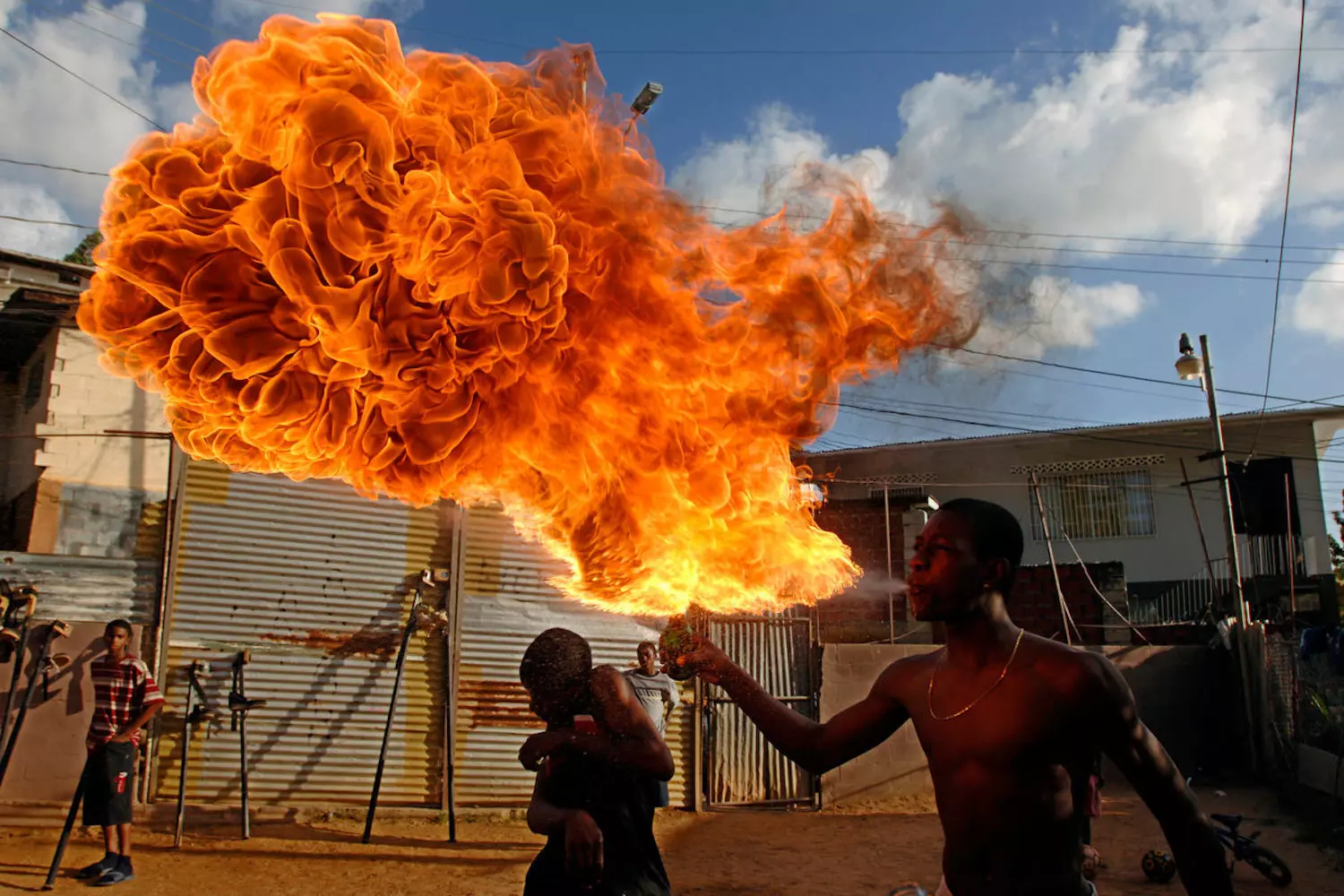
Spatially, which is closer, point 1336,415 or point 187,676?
point 187,676

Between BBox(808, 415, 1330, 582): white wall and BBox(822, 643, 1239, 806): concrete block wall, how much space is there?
7100 millimetres

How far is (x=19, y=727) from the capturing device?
348 inches

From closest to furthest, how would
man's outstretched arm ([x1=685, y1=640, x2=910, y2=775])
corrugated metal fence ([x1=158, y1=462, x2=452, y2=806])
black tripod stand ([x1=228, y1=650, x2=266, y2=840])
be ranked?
man's outstretched arm ([x1=685, y1=640, x2=910, y2=775]), black tripod stand ([x1=228, y1=650, x2=266, y2=840]), corrugated metal fence ([x1=158, y1=462, x2=452, y2=806])

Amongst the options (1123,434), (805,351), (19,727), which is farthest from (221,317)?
(1123,434)

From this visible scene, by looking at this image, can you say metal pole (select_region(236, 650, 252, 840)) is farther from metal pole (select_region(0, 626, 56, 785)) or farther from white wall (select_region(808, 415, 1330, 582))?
white wall (select_region(808, 415, 1330, 582))

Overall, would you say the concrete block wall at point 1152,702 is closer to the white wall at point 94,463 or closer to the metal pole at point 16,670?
the white wall at point 94,463

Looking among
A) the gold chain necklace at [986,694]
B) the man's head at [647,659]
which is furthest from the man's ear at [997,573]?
the man's head at [647,659]

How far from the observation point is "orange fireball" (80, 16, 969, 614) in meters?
4.50

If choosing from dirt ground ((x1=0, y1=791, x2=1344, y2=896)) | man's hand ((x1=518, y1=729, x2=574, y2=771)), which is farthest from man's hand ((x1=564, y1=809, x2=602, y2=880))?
dirt ground ((x1=0, y1=791, x2=1344, y2=896))

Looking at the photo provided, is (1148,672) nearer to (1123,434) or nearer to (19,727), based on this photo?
(1123,434)

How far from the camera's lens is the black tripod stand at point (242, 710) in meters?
9.45

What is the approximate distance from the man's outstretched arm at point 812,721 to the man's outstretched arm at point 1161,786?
0.72 m

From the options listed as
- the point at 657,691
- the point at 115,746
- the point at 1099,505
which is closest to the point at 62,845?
the point at 115,746

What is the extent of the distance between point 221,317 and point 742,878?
6.90 meters
